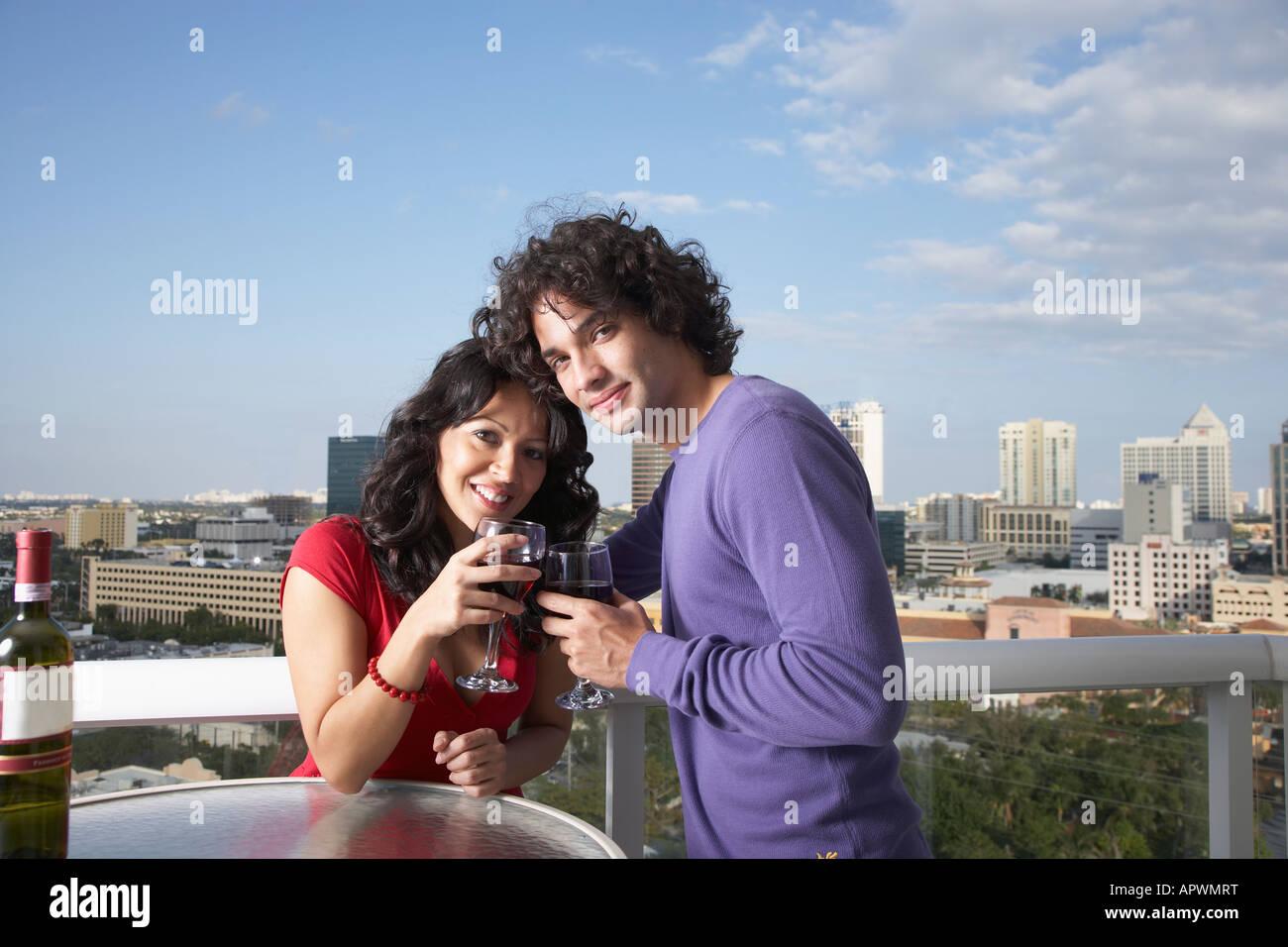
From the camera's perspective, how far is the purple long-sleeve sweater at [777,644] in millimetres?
1161

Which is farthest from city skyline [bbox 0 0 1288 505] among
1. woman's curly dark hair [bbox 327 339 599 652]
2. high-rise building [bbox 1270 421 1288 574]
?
woman's curly dark hair [bbox 327 339 599 652]

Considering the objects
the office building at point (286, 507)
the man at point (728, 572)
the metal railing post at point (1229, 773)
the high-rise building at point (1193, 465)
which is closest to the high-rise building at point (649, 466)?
the man at point (728, 572)

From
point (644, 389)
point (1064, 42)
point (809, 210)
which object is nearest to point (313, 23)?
point (809, 210)

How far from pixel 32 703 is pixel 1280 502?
52.5 meters

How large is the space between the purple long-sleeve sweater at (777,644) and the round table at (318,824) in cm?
27

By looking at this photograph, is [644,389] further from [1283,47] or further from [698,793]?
[1283,47]

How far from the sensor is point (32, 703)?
96 cm

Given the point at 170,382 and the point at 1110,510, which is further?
the point at 1110,510

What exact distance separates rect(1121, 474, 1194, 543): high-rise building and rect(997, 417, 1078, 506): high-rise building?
483cm

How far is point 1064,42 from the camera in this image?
1604 inches

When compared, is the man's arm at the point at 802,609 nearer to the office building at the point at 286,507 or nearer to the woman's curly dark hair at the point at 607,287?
the woman's curly dark hair at the point at 607,287

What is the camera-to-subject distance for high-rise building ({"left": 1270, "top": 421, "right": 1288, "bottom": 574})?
40.3m

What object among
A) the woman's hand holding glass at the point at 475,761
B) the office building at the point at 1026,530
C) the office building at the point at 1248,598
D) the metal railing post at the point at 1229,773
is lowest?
the office building at the point at 1248,598
